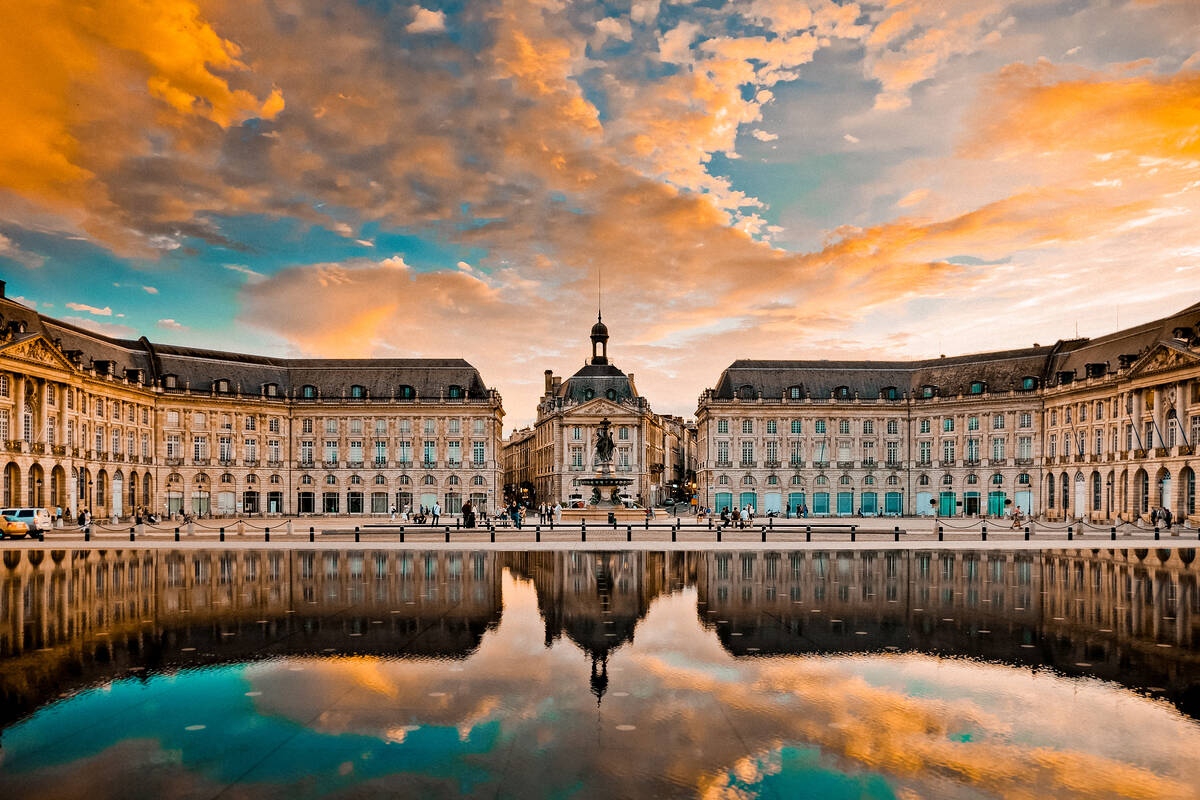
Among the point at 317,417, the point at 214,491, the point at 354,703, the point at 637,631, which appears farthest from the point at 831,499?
the point at 354,703

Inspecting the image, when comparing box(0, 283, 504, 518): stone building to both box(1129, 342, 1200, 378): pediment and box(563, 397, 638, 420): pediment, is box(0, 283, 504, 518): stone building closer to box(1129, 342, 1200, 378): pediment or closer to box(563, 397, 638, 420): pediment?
box(563, 397, 638, 420): pediment

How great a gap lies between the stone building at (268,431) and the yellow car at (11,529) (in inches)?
817

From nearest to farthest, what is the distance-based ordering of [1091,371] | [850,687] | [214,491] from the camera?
[850,687] < [1091,371] < [214,491]

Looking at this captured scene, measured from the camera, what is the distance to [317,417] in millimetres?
91312

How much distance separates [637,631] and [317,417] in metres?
80.3

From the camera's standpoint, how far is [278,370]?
303ft

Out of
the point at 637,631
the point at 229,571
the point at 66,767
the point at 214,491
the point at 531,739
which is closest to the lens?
the point at 66,767

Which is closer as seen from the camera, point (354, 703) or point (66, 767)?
point (66, 767)

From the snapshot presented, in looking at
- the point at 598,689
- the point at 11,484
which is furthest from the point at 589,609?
the point at 11,484

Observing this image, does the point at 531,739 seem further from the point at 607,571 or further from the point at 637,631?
the point at 607,571

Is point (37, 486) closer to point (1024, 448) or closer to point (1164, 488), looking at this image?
point (1164, 488)

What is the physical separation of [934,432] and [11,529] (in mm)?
81928

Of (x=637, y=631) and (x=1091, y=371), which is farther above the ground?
(x=1091, y=371)

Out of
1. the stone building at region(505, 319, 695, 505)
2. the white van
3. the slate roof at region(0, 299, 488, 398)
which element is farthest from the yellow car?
the stone building at region(505, 319, 695, 505)
